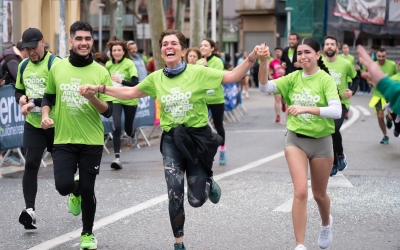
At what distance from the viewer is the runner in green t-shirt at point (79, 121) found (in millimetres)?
7566

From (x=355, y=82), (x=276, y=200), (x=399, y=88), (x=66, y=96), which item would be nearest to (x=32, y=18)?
(x=355, y=82)

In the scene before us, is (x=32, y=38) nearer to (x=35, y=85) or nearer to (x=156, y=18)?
(x=35, y=85)

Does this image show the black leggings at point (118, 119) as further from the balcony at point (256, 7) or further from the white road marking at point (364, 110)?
the balcony at point (256, 7)

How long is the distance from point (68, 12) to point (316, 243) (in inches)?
966

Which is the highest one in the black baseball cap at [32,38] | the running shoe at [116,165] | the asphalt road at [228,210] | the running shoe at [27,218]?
the black baseball cap at [32,38]

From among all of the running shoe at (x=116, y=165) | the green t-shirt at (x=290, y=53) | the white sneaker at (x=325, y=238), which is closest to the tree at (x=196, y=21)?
the green t-shirt at (x=290, y=53)

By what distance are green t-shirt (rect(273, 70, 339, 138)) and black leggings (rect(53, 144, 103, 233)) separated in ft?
5.64

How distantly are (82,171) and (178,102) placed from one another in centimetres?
114

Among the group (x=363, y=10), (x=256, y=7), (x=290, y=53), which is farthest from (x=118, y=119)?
(x=256, y=7)

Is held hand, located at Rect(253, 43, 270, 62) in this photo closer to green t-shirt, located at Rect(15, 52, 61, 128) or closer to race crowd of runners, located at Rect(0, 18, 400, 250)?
race crowd of runners, located at Rect(0, 18, 400, 250)

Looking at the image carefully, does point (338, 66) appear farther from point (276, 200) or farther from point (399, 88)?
point (399, 88)

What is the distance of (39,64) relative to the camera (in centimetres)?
891

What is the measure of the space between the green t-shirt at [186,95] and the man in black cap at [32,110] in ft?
5.41

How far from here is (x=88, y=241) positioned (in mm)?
7480
